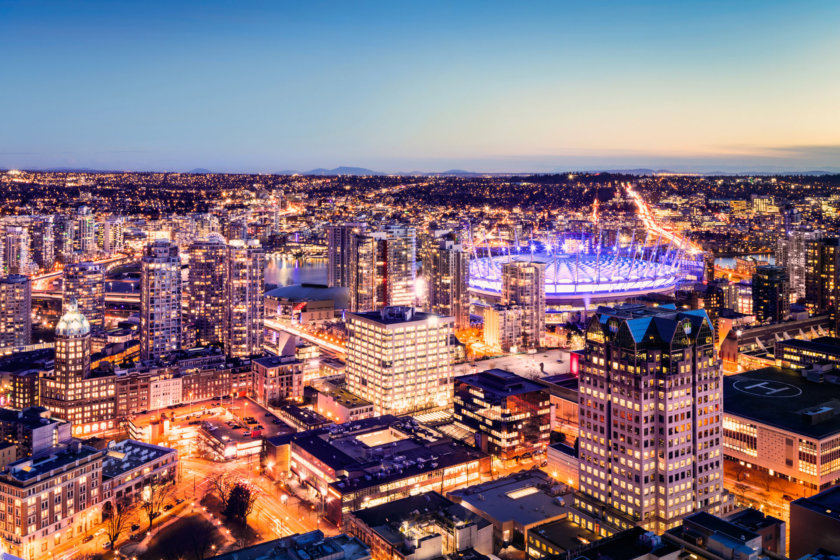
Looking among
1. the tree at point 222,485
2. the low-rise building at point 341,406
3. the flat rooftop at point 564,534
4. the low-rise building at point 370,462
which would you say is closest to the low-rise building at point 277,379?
the low-rise building at point 341,406

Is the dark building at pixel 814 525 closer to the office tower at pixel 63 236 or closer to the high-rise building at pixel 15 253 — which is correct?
the high-rise building at pixel 15 253

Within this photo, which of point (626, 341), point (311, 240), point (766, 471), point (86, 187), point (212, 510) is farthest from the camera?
point (86, 187)

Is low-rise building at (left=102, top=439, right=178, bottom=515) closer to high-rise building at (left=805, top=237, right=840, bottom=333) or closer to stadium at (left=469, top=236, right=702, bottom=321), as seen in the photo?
stadium at (left=469, top=236, right=702, bottom=321)

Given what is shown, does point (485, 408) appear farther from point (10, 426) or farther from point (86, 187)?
point (86, 187)

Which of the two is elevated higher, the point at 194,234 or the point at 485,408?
the point at 194,234

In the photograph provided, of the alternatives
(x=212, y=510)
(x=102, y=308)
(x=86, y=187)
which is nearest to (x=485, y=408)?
(x=212, y=510)

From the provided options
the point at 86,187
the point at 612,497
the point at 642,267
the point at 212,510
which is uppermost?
the point at 86,187
